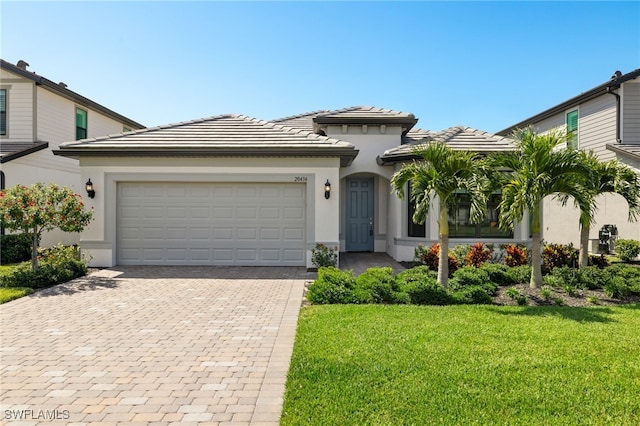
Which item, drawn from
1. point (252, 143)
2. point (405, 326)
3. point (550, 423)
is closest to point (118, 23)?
point (252, 143)

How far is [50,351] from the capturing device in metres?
4.55

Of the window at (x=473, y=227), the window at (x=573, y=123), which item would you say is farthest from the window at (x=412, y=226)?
the window at (x=573, y=123)

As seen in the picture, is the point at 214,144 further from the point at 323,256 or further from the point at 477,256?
the point at 477,256

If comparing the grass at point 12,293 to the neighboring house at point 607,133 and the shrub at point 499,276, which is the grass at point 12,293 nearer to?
the shrub at point 499,276

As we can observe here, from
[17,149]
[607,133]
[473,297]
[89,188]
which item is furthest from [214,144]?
[607,133]

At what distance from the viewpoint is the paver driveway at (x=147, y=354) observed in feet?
10.7

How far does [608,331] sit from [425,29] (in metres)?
9.52

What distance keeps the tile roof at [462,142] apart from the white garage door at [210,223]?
11.8 feet

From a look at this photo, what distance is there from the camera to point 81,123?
55.1ft

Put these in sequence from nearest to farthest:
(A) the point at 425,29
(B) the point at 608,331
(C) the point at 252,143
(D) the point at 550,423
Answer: (D) the point at 550,423
(B) the point at 608,331
(C) the point at 252,143
(A) the point at 425,29

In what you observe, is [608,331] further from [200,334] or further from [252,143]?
[252,143]

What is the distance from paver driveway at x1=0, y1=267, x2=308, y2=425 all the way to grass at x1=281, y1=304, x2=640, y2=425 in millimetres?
495

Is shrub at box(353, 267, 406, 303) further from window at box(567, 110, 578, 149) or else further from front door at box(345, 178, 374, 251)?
window at box(567, 110, 578, 149)

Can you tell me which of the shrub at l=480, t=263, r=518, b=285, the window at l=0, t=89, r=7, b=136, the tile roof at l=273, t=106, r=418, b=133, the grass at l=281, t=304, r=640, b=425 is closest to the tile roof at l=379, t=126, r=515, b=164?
the tile roof at l=273, t=106, r=418, b=133
